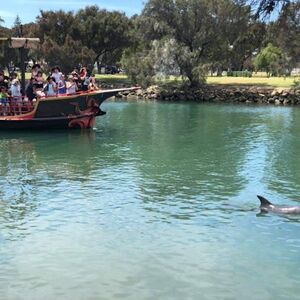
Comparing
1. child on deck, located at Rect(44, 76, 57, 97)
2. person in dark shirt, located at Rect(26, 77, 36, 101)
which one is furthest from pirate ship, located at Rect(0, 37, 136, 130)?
child on deck, located at Rect(44, 76, 57, 97)

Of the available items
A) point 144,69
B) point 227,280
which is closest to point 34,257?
point 227,280

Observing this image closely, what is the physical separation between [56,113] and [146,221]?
587 inches

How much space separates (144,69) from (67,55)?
12325mm

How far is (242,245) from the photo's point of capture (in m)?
10.1

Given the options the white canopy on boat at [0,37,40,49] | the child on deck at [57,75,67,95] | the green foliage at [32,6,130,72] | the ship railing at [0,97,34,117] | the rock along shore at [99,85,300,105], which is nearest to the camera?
the child on deck at [57,75,67,95]

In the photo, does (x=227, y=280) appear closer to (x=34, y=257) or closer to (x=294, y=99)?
(x=34, y=257)

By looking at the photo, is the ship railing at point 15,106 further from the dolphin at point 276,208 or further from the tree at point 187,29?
the tree at point 187,29

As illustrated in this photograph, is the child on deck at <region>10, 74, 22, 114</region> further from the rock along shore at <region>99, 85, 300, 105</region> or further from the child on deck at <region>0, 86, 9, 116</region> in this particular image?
the rock along shore at <region>99, 85, 300, 105</region>

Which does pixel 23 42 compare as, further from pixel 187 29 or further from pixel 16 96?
pixel 187 29

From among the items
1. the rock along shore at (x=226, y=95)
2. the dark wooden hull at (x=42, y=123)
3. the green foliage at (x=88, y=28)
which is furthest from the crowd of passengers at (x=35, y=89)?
the green foliage at (x=88, y=28)

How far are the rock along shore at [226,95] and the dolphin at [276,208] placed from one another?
128 feet

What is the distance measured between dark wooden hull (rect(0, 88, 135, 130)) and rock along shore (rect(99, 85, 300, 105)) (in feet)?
92.0

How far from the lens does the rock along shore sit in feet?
167

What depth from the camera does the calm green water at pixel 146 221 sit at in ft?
27.8
